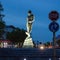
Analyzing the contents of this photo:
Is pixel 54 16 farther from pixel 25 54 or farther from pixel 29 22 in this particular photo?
pixel 29 22

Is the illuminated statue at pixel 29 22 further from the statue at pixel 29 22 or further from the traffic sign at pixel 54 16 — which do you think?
the traffic sign at pixel 54 16

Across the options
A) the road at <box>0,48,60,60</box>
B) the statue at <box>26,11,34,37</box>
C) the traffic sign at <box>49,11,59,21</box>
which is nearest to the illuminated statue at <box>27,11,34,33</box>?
the statue at <box>26,11,34,37</box>

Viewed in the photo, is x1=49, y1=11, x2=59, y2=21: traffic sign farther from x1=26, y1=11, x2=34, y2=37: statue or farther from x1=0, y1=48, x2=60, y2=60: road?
x1=26, y1=11, x2=34, y2=37: statue

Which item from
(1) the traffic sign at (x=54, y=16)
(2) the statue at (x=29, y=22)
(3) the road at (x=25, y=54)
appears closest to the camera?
(1) the traffic sign at (x=54, y=16)

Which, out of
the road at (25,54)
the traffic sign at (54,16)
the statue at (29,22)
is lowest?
the road at (25,54)

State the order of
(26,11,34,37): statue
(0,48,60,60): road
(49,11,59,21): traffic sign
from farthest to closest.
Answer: (26,11,34,37): statue < (0,48,60,60): road < (49,11,59,21): traffic sign

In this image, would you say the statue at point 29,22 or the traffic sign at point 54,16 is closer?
the traffic sign at point 54,16

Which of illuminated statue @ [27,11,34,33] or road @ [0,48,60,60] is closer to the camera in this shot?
road @ [0,48,60,60]

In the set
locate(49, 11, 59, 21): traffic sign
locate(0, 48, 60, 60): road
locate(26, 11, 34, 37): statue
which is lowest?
locate(0, 48, 60, 60): road

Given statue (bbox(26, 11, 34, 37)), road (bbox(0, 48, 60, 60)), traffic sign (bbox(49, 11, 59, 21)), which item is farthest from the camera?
statue (bbox(26, 11, 34, 37))

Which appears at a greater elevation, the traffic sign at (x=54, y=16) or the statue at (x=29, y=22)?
the statue at (x=29, y=22)

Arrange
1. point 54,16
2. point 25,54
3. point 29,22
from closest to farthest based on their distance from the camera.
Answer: point 54,16
point 25,54
point 29,22

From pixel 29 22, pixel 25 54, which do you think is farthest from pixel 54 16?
pixel 29 22

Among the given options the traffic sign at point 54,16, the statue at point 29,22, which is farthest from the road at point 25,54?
the traffic sign at point 54,16
